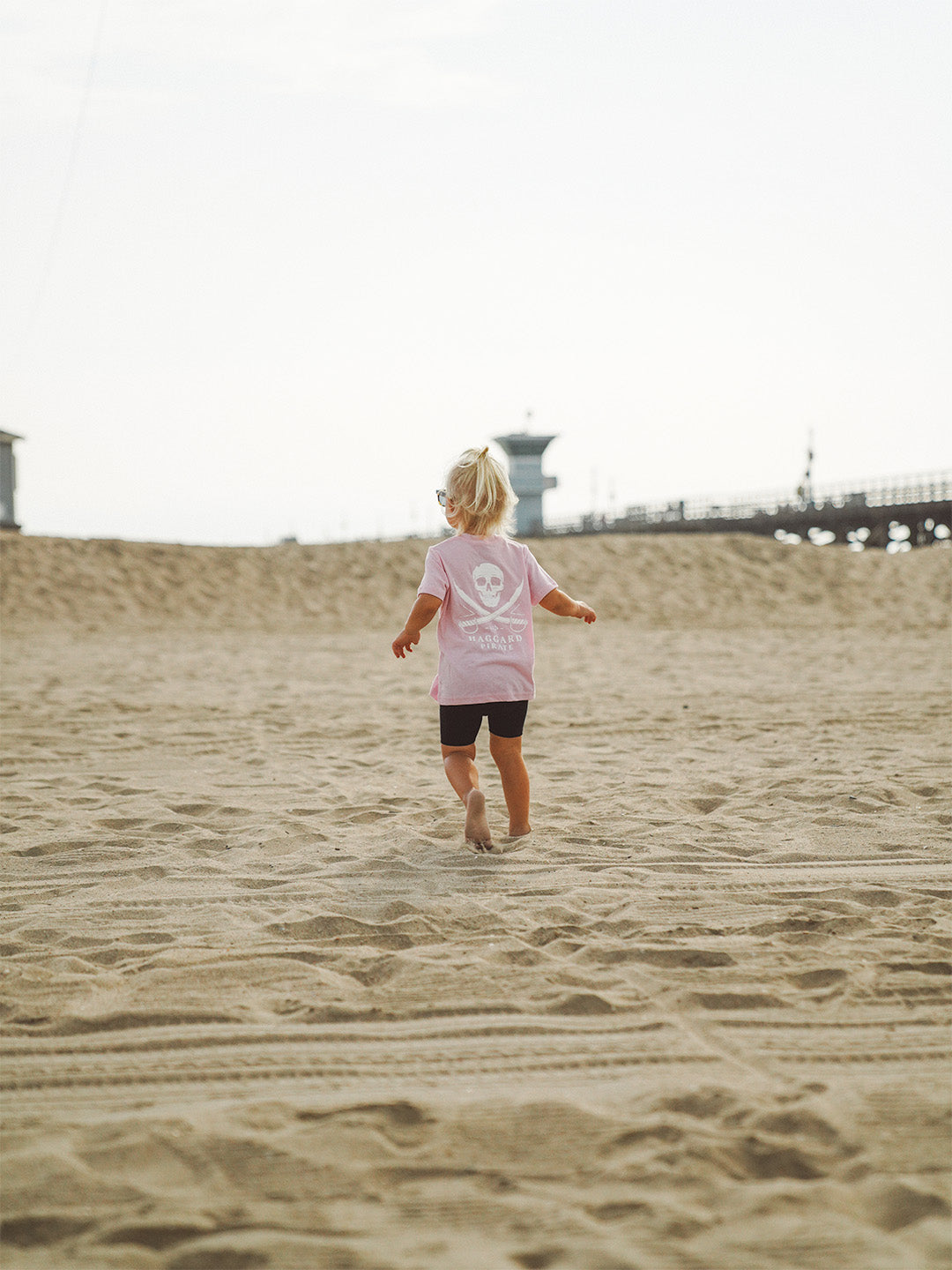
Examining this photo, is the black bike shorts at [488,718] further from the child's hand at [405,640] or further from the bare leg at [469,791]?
the child's hand at [405,640]

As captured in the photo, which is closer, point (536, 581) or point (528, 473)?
point (536, 581)

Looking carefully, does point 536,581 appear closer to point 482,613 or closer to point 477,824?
point 482,613

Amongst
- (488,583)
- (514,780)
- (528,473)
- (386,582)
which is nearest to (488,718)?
(514,780)

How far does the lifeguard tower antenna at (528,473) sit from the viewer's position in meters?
48.1

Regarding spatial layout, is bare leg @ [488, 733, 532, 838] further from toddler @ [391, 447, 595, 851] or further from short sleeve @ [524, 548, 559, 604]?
short sleeve @ [524, 548, 559, 604]

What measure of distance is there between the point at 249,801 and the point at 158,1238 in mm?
3229

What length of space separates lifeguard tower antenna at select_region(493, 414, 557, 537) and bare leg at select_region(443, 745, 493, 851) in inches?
1721

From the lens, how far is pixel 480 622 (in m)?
4.17

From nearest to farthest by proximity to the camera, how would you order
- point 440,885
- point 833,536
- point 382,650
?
point 440,885 → point 382,650 → point 833,536

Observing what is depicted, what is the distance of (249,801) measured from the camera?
4914mm

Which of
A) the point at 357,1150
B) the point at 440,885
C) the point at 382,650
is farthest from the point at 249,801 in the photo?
the point at 382,650

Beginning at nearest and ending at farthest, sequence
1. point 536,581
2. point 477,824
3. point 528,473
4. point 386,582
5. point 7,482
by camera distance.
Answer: point 477,824
point 536,581
point 386,582
point 7,482
point 528,473

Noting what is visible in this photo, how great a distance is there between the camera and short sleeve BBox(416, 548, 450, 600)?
411 cm

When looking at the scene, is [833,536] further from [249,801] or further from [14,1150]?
[14,1150]
